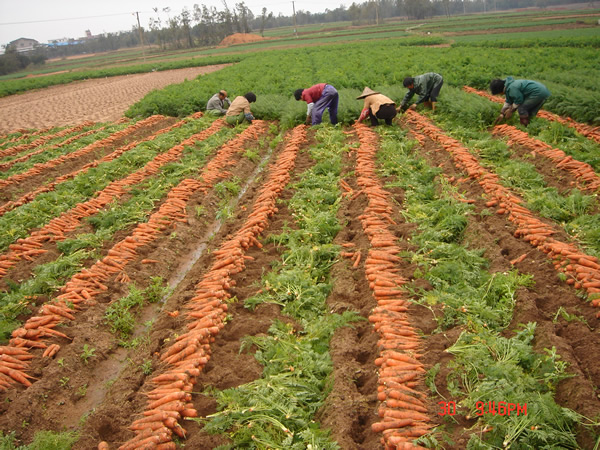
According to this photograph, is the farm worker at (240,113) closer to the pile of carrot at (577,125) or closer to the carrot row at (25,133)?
the carrot row at (25,133)

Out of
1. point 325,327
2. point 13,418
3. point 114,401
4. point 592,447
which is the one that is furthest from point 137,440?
point 592,447

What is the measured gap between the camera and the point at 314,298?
4680 millimetres

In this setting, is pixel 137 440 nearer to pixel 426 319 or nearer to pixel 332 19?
pixel 426 319

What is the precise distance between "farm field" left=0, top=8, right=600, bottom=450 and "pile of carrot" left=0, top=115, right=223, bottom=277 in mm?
44

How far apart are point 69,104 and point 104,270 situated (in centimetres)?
2191

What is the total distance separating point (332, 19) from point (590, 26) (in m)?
97.9

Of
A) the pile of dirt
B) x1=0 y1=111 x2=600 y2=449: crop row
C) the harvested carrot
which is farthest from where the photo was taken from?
the pile of dirt

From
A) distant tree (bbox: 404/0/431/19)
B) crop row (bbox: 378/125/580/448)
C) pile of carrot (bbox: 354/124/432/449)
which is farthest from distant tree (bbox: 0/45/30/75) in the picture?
distant tree (bbox: 404/0/431/19)

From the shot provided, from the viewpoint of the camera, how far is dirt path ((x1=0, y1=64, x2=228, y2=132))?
61.6 feet

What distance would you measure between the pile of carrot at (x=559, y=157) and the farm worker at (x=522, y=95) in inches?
29.8

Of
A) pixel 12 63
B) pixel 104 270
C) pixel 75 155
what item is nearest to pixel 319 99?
pixel 75 155

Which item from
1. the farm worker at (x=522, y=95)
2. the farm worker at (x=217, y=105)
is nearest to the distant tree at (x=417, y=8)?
the farm worker at (x=217, y=105)

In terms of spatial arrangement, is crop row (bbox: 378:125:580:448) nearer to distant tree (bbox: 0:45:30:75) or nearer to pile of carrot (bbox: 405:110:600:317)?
pile of carrot (bbox: 405:110:600:317)

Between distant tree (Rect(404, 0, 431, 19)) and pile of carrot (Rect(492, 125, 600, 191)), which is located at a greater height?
distant tree (Rect(404, 0, 431, 19))
